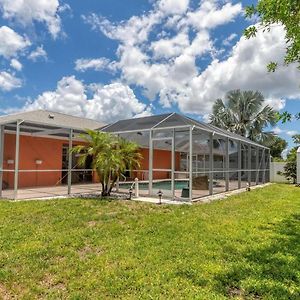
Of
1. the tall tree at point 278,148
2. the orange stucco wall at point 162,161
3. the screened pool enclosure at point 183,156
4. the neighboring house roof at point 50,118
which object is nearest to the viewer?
the screened pool enclosure at point 183,156

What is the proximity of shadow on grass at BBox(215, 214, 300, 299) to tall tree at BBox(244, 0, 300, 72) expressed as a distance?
3336 mm

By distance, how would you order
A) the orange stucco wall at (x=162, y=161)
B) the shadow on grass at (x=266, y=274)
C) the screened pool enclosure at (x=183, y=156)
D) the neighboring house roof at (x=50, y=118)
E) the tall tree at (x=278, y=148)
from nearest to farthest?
1. the shadow on grass at (x=266, y=274)
2. the screened pool enclosure at (x=183, y=156)
3. the orange stucco wall at (x=162, y=161)
4. the neighboring house roof at (x=50, y=118)
5. the tall tree at (x=278, y=148)

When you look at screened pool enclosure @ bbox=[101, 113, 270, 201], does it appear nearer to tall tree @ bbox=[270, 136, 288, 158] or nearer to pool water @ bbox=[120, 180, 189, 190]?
pool water @ bbox=[120, 180, 189, 190]

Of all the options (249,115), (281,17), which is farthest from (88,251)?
(249,115)

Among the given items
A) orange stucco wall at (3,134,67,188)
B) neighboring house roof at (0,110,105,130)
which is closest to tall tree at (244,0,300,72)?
neighboring house roof at (0,110,105,130)

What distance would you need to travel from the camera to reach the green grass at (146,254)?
12.7 ft

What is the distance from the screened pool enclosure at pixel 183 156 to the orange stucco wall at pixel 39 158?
18 centimetres

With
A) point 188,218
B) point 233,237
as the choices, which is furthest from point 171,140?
point 233,237

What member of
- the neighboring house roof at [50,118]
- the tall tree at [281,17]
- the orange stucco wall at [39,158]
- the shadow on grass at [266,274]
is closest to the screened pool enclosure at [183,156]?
the orange stucco wall at [39,158]

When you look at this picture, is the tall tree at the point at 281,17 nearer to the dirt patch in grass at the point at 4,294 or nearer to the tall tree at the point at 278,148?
the dirt patch in grass at the point at 4,294

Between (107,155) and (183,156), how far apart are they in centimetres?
363

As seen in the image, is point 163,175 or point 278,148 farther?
point 278,148

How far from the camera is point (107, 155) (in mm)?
11297

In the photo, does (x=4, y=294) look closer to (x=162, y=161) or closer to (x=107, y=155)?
(x=107, y=155)
